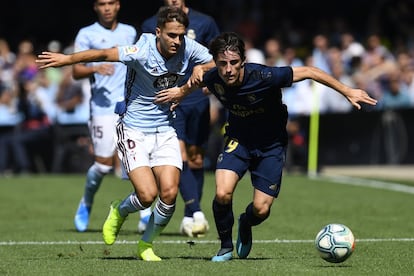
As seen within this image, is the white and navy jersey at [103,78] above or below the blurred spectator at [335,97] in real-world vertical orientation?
above

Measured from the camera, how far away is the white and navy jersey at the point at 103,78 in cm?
1220

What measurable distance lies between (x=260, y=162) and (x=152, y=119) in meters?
1.01

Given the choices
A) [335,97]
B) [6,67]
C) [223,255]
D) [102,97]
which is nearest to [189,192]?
[102,97]

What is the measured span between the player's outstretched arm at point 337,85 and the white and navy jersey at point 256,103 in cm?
8

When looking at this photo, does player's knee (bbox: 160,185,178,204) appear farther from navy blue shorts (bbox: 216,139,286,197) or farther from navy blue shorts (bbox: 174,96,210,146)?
navy blue shorts (bbox: 174,96,210,146)

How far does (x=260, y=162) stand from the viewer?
9500mm

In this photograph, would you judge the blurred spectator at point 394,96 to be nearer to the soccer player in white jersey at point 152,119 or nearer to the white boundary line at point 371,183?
the white boundary line at point 371,183

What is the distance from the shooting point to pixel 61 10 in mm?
27750

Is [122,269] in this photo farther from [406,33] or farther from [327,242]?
[406,33]

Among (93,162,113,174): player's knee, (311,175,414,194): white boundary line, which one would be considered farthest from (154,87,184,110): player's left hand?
(311,175,414,194): white boundary line

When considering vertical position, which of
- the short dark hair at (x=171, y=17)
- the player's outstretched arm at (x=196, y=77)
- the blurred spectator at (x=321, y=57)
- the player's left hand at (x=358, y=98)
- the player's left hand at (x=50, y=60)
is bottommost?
the blurred spectator at (x=321, y=57)

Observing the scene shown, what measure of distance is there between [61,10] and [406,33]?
8.41 metres

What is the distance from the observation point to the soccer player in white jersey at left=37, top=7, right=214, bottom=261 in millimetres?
9367

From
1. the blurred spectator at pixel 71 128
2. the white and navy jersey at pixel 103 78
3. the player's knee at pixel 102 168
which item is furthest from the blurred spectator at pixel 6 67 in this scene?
the player's knee at pixel 102 168
